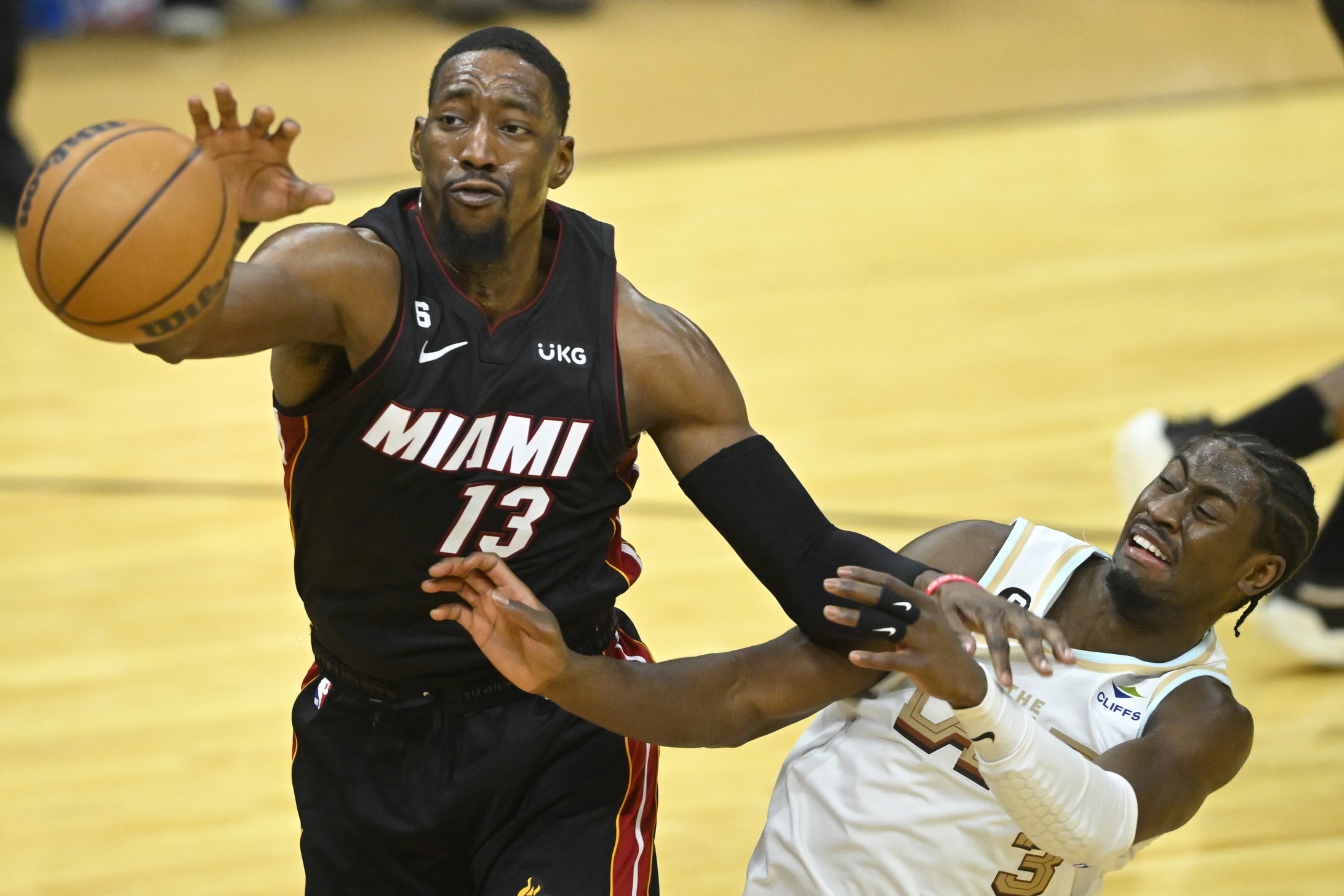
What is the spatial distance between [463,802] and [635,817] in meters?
0.34

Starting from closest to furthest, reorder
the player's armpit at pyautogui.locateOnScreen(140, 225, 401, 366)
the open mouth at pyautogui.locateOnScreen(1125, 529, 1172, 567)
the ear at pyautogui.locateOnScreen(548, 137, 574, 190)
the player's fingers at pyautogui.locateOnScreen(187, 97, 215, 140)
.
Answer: the player's armpit at pyautogui.locateOnScreen(140, 225, 401, 366), the player's fingers at pyautogui.locateOnScreen(187, 97, 215, 140), the ear at pyautogui.locateOnScreen(548, 137, 574, 190), the open mouth at pyautogui.locateOnScreen(1125, 529, 1172, 567)

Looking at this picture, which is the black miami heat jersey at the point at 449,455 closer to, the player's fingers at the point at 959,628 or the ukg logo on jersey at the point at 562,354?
the ukg logo on jersey at the point at 562,354

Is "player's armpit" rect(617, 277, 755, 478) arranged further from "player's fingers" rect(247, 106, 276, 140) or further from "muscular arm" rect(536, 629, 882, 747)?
"player's fingers" rect(247, 106, 276, 140)

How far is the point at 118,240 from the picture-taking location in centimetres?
238

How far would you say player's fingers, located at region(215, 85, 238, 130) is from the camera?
275cm

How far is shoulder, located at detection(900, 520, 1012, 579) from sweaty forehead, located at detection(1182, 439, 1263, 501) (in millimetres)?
393

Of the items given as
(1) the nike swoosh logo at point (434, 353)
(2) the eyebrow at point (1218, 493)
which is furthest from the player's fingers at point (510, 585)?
(2) the eyebrow at point (1218, 493)

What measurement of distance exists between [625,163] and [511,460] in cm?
608

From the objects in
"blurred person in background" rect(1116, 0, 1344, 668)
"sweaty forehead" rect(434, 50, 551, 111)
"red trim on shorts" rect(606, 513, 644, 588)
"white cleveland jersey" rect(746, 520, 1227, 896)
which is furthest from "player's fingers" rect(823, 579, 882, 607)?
"blurred person in background" rect(1116, 0, 1344, 668)

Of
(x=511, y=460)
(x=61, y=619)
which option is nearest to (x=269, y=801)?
(x=61, y=619)

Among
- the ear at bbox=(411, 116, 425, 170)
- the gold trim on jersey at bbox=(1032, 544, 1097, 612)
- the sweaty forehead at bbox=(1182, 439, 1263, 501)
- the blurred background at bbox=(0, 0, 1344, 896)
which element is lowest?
the blurred background at bbox=(0, 0, 1344, 896)

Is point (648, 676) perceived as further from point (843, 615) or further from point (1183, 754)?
point (1183, 754)

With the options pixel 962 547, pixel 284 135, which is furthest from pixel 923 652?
pixel 284 135

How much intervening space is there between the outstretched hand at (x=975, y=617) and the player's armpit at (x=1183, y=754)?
11.3 inches
